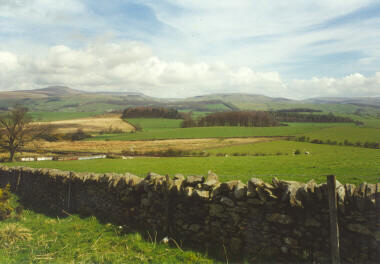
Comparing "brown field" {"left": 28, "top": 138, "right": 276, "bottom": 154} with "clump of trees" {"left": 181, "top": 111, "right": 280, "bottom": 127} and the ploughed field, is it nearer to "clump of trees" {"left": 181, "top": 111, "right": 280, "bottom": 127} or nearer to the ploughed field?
the ploughed field

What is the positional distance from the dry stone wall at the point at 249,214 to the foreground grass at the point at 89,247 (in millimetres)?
513

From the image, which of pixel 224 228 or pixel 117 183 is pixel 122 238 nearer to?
pixel 117 183

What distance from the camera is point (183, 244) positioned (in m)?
6.39

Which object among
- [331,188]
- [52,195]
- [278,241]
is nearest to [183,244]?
[278,241]

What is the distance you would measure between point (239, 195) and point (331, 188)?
1.91 meters

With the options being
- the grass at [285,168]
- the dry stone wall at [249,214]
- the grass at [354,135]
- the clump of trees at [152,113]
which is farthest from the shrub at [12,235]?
the clump of trees at [152,113]

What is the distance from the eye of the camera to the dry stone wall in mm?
4715

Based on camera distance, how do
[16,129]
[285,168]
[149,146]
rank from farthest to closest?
[149,146] → [16,129] → [285,168]

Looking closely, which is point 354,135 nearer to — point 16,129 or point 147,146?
point 147,146

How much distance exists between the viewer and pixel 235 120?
309ft

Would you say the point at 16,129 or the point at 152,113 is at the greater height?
the point at 152,113

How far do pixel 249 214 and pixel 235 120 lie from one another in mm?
90239

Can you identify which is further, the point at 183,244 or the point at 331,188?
the point at 183,244

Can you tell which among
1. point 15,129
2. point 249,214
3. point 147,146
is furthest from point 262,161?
point 147,146
